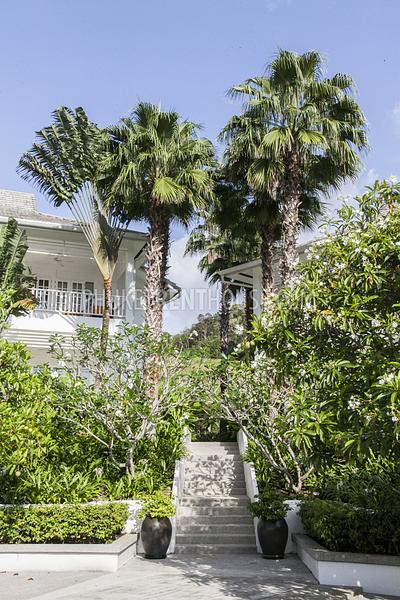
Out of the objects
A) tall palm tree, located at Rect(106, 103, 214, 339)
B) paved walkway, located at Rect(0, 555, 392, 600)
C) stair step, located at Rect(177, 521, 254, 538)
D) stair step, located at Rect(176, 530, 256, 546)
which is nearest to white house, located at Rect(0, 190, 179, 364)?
tall palm tree, located at Rect(106, 103, 214, 339)

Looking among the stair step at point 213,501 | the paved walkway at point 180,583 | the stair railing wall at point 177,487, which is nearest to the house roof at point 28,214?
the stair railing wall at point 177,487

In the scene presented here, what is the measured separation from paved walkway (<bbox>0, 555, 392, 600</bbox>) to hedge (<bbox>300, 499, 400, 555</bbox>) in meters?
0.70

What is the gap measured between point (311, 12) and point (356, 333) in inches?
240

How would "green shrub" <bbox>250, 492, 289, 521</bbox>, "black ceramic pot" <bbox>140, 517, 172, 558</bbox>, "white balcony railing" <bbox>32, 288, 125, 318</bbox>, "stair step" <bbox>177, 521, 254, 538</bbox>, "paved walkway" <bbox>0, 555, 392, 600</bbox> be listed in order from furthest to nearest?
1. "white balcony railing" <bbox>32, 288, 125, 318</bbox>
2. "stair step" <bbox>177, 521, 254, 538</bbox>
3. "green shrub" <bbox>250, 492, 289, 521</bbox>
4. "black ceramic pot" <bbox>140, 517, 172, 558</bbox>
5. "paved walkway" <bbox>0, 555, 392, 600</bbox>

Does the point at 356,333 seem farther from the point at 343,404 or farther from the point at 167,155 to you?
the point at 167,155

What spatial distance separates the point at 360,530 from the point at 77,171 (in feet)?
44.4

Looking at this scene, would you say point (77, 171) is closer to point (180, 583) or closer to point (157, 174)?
point (157, 174)

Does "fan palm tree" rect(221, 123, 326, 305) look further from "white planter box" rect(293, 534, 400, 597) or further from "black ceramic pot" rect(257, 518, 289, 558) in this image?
"white planter box" rect(293, 534, 400, 597)

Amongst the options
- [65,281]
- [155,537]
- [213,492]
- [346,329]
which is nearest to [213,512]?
[213,492]

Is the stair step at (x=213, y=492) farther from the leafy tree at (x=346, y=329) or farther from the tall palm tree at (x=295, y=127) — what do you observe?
the leafy tree at (x=346, y=329)

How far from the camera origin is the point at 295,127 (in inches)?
620

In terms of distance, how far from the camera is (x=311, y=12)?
30.4 feet

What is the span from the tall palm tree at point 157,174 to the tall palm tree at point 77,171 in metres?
0.68

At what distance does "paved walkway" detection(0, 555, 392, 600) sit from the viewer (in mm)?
7266
